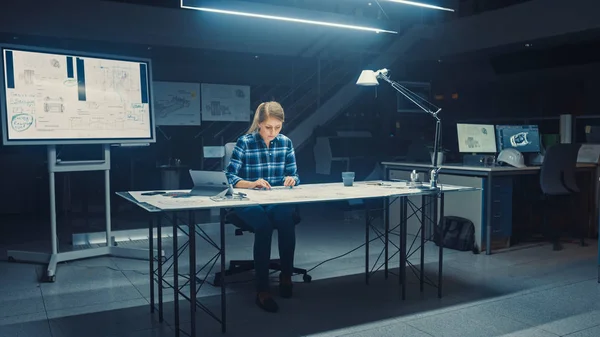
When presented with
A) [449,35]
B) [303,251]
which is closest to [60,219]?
[303,251]

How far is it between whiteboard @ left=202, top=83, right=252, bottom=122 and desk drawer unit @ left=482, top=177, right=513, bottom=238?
15.5 feet

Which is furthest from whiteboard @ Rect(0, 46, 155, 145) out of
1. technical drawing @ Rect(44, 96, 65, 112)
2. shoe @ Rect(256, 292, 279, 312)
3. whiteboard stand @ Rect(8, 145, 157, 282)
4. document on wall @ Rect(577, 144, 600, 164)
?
document on wall @ Rect(577, 144, 600, 164)

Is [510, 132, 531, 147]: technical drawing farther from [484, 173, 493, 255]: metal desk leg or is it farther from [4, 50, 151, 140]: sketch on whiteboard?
[4, 50, 151, 140]: sketch on whiteboard

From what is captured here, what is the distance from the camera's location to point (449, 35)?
8.59 meters

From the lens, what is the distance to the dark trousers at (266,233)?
9.81ft

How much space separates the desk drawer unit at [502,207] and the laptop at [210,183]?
274 cm

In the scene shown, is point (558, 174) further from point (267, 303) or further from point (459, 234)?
point (267, 303)

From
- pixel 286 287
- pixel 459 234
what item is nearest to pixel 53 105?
pixel 286 287

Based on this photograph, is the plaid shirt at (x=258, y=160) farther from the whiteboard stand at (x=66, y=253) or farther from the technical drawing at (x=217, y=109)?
the technical drawing at (x=217, y=109)

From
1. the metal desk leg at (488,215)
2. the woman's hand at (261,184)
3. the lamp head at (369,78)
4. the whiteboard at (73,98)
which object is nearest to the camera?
the woman's hand at (261,184)

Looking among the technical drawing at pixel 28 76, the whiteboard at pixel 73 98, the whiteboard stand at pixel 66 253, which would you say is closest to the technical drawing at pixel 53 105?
the whiteboard at pixel 73 98

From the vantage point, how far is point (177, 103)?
7.88 m

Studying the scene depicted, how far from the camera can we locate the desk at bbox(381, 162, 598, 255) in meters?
4.54

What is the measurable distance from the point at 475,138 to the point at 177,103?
4.66m
